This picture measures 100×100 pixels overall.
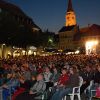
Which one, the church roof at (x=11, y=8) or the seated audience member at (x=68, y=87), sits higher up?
the church roof at (x=11, y=8)

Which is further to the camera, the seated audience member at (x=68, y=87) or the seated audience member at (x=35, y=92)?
the seated audience member at (x=68, y=87)

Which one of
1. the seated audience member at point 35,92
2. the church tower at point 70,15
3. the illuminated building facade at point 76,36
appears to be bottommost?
the seated audience member at point 35,92

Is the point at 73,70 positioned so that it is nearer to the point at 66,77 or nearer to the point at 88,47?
the point at 66,77

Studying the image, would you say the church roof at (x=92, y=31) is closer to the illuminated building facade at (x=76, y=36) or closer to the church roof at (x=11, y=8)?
the illuminated building facade at (x=76, y=36)

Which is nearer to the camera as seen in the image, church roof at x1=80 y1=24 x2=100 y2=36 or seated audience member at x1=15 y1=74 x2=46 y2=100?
seated audience member at x1=15 y1=74 x2=46 y2=100

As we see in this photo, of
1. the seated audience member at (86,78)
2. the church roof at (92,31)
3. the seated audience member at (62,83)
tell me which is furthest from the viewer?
the church roof at (92,31)

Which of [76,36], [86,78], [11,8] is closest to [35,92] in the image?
[86,78]

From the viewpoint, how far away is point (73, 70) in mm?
12664

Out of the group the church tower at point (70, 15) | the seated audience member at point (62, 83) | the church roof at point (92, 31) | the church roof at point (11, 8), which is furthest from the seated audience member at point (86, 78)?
the church tower at point (70, 15)

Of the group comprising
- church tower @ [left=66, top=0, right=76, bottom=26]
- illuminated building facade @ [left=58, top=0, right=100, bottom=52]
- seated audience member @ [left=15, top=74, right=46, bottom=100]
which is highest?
church tower @ [left=66, top=0, right=76, bottom=26]

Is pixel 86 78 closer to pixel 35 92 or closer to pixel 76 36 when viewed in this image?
pixel 35 92

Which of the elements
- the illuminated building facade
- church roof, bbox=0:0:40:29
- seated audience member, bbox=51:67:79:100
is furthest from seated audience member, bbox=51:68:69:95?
the illuminated building facade

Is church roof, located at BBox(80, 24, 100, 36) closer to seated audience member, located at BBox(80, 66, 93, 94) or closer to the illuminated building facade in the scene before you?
the illuminated building facade

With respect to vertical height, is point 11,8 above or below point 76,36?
above
